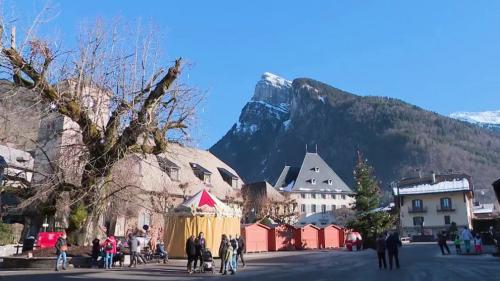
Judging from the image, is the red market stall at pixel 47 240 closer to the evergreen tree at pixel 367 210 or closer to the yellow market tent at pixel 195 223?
the yellow market tent at pixel 195 223

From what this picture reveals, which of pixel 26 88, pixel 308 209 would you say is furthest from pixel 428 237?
pixel 26 88

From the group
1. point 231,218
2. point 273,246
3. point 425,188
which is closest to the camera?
point 231,218

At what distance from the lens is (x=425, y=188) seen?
8675 cm

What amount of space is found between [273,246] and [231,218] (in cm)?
1093

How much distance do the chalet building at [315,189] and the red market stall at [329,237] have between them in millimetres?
51122

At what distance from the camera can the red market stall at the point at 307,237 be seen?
44.6m

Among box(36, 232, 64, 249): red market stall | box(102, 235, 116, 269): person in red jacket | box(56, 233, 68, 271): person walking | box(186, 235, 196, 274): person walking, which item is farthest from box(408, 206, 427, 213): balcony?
box(56, 233, 68, 271): person walking

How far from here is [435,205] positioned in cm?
8506

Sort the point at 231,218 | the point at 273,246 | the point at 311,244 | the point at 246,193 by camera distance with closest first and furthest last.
A: the point at 231,218
the point at 273,246
the point at 311,244
the point at 246,193

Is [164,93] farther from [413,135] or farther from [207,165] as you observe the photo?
[413,135]

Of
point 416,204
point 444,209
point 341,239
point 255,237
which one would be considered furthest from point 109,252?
point 416,204

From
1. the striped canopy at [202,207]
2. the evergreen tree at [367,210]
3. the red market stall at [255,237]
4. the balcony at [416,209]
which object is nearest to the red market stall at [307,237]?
the red market stall at [255,237]

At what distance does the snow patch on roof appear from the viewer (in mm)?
84062

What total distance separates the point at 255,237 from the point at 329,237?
11.9 m
